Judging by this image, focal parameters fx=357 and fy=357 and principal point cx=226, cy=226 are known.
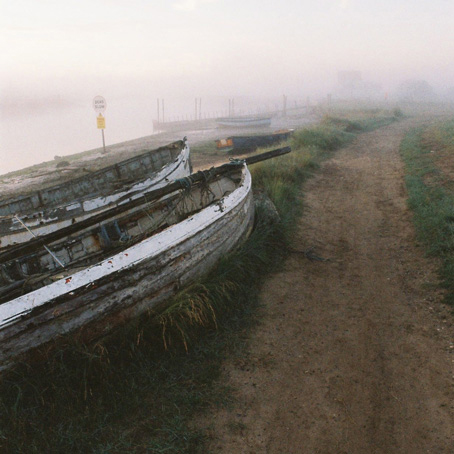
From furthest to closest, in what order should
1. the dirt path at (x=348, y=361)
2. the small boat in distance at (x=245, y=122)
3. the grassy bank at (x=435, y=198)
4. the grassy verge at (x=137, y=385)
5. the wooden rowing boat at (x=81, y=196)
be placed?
1. the small boat in distance at (x=245, y=122)
2. the wooden rowing boat at (x=81, y=196)
3. the grassy bank at (x=435, y=198)
4. the dirt path at (x=348, y=361)
5. the grassy verge at (x=137, y=385)

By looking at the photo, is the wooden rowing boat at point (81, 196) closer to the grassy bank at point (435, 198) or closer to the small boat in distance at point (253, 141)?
the grassy bank at point (435, 198)

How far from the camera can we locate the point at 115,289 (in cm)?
364

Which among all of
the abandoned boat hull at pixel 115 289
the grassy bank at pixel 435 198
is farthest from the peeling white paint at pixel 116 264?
the grassy bank at pixel 435 198

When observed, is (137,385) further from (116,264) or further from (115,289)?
(116,264)

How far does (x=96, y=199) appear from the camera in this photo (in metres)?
7.05

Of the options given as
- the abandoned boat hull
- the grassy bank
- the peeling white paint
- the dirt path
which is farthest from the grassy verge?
the grassy bank

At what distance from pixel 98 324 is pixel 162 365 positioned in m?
0.81

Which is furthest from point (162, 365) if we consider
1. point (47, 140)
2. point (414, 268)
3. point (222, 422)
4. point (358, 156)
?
point (47, 140)

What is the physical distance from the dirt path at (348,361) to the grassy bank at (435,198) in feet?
0.75

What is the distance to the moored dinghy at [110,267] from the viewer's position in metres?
3.17

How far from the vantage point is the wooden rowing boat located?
248 inches

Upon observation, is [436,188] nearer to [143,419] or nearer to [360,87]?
[143,419]

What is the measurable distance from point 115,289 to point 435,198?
24.7 ft

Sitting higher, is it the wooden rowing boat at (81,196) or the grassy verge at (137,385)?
the wooden rowing boat at (81,196)
